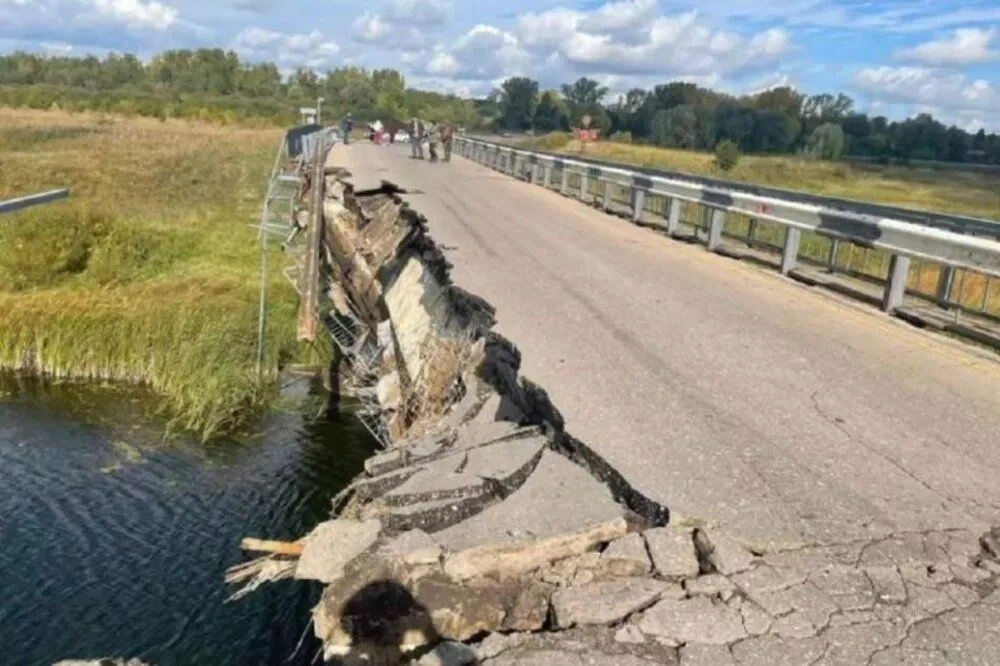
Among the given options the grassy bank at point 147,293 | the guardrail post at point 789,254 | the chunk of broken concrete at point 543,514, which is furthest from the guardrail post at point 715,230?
the chunk of broken concrete at point 543,514

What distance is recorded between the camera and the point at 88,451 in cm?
1170

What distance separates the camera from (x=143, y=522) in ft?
31.6

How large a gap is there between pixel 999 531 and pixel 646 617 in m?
2.00

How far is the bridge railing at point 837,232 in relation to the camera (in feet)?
27.5

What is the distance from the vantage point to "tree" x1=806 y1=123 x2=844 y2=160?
6868cm

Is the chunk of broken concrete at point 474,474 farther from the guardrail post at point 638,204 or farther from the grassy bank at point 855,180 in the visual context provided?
the grassy bank at point 855,180

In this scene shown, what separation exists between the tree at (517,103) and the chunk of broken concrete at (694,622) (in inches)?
4346

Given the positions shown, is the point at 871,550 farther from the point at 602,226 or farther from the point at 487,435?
the point at 602,226

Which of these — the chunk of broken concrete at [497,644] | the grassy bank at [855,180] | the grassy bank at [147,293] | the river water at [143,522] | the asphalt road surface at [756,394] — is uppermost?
the grassy bank at [855,180]

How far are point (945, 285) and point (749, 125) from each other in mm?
85414

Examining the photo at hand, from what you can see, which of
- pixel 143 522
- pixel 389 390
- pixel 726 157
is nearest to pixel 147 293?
pixel 143 522

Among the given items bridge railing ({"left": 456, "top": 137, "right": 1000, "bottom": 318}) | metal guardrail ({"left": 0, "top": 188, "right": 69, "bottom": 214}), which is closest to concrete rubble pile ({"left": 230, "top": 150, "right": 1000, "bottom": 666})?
metal guardrail ({"left": 0, "top": 188, "right": 69, "bottom": 214})

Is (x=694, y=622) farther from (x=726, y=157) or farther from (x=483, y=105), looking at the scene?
(x=483, y=105)

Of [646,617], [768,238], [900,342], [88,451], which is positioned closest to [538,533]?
[646,617]
